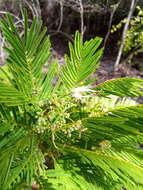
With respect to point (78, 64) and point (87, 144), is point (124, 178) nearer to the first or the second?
point (87, 144)

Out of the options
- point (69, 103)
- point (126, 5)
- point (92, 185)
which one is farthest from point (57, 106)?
point (126, 5)

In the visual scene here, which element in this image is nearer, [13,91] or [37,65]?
[13,91]

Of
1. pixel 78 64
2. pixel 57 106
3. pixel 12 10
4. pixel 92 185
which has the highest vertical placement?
pixel 12 10

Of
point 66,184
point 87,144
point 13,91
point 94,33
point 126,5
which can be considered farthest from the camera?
point 94,33

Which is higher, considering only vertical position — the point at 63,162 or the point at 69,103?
the point at 69,103

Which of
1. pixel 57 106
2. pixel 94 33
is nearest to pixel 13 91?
pixel 57 106

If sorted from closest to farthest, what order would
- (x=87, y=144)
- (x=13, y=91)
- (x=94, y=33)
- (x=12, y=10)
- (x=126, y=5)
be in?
(x=13, y=91), (x=87, y=144), (x=126, y=5), (x=12, y=10), (x=94, y=33)
